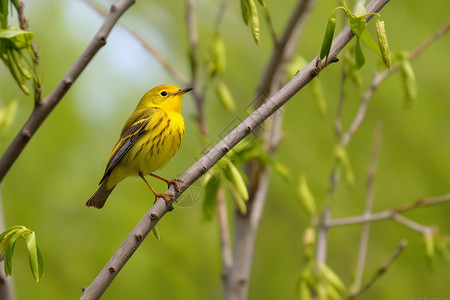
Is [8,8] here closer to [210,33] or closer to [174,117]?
[174,117]

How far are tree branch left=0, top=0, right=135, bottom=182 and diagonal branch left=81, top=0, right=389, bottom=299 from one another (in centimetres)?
71

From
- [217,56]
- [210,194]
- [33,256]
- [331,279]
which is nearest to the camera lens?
[33,256]

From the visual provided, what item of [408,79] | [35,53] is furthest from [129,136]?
[408,79]

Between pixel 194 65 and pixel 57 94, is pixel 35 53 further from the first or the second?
pixel 194 65

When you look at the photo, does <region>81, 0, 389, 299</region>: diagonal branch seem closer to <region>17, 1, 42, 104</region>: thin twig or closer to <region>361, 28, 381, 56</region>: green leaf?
<region>361, 28, 381, 56</region>: green leaf

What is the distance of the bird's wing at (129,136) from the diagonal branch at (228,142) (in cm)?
125

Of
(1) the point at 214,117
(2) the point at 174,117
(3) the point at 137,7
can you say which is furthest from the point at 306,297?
(3) the point at 137,7

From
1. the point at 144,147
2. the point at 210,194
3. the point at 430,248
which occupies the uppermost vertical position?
the point at 144,147

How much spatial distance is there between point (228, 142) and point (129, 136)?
1521 millimetres

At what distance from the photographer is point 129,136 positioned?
9.98 ft

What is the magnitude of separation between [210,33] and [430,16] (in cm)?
234

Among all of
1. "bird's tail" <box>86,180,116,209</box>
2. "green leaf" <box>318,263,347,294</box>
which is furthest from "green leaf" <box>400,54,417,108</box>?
"bird's tail" <box>86,180,116,209</box>

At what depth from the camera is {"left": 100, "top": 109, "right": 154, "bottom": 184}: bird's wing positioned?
2922 mm

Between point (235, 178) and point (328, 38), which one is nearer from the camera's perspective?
point (328, 38)
